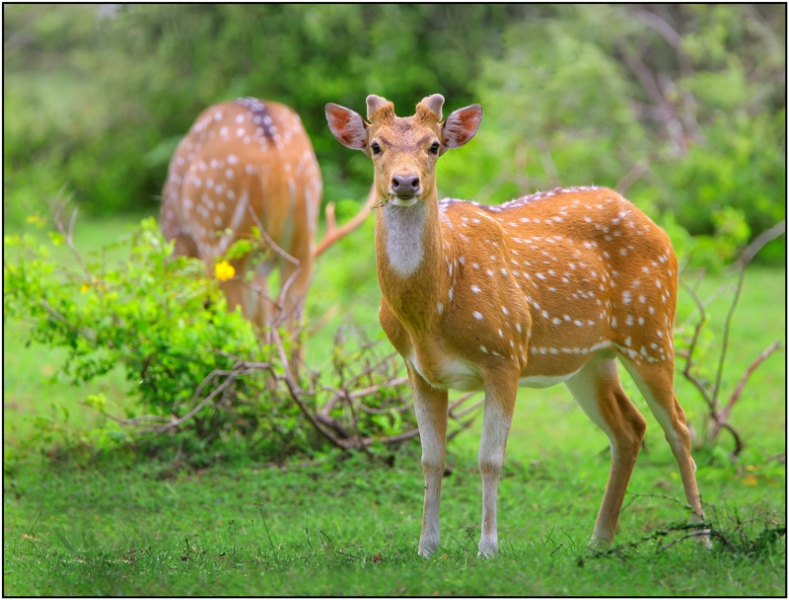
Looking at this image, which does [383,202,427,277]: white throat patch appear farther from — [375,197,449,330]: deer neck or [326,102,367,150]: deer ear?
[326,102,367,150]: deer ear

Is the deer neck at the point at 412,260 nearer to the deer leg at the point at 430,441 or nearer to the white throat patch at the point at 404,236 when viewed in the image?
the white throat patch at the point at 404,236

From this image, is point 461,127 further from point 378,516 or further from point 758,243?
point 758,243

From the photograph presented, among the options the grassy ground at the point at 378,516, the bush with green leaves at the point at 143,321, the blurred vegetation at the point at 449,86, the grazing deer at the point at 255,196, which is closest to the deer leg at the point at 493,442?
the grassy ground at the point at 378,516

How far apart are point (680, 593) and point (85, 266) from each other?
471 cm

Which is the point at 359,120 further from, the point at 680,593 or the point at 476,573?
the point at 680,593

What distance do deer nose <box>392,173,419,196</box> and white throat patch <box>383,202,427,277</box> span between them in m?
0.32

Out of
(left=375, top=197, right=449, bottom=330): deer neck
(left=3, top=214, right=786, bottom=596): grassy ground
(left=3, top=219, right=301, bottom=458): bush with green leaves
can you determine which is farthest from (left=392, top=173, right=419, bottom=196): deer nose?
(left=3, top=219, right=301, bottom=458): bush with green leaves

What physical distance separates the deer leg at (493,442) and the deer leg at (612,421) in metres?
1.03

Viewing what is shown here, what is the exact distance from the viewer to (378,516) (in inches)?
255

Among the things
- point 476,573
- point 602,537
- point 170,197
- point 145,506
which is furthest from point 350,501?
point 170,197

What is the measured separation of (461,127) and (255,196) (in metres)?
3.67

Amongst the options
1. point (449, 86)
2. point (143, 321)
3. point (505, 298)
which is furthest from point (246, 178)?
point (449, 86)

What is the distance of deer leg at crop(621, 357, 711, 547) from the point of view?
573 centimetres

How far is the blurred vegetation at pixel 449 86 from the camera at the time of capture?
551 inches
